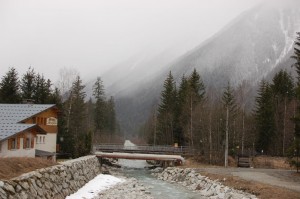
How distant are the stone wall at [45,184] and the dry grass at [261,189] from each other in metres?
11.4

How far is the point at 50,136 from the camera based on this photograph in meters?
48.9

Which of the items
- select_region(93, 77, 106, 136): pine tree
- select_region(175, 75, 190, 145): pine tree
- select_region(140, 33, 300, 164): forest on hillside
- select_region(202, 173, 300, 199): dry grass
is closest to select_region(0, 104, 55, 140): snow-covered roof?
select_region(202, 173, 300, 199): dry grass

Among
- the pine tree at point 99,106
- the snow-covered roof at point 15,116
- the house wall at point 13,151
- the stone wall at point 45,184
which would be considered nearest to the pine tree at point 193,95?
the snow-covered roof at point 15,116

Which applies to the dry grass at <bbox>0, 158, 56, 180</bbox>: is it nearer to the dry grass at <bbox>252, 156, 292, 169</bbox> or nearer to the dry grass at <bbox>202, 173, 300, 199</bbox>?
the dry grass at <bbox>202, 173, 300, 199</bbox>

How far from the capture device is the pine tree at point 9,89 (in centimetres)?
6141

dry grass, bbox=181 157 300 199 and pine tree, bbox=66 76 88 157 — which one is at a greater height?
pine tree, bbox=66 76 88 157

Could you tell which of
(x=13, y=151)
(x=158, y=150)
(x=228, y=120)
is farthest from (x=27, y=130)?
(x=158, y=150)

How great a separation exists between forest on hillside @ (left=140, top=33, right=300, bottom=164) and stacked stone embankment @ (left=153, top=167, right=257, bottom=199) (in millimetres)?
8021

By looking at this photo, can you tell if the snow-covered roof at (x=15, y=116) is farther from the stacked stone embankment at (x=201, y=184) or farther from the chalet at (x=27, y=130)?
the stacked stone embankment at (x=201, y=184)

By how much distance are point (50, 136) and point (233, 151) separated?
25981mm

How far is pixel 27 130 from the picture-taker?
1448 inches

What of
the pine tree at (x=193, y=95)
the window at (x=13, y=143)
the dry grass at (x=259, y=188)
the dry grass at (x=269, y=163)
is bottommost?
the dry grass at (x=269, y=163)

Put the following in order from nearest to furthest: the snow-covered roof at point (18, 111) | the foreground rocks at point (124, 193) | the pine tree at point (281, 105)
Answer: the foreground rocks at point (124, 193), the snow-covered roof at point (18, 111), the pine tree at point (281, 105)

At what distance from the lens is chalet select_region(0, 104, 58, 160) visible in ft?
113
